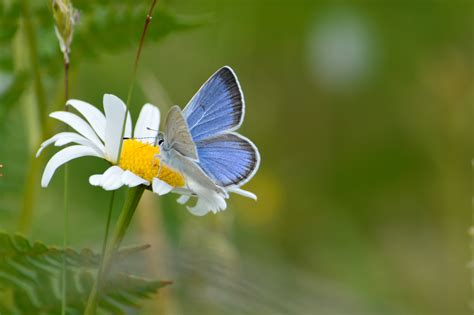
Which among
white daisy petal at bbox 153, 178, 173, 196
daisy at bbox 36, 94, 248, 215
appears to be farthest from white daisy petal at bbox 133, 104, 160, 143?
white daisy petal at bbox 153, 178, 173, 196

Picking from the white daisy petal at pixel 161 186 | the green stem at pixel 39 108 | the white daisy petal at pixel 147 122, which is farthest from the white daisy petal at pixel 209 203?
the green stem at pixel 39 108

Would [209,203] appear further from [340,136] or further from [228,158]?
[340,136]

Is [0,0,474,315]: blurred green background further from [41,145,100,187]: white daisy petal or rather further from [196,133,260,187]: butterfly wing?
[41,145,100,187]: white daisy petal

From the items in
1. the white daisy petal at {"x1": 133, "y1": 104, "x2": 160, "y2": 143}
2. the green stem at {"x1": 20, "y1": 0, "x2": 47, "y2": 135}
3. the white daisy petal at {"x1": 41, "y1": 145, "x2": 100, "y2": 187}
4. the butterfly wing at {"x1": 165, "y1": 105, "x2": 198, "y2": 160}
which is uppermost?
the green stem at {"x1": 20, "y1": 0, "x2": 47, "y2": 135}

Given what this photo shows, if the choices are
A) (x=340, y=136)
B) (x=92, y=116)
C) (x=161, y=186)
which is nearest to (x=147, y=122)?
(x=92, y=116)

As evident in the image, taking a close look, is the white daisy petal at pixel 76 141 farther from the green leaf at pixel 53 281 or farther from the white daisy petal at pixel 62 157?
the green leaf at pixel 53 281

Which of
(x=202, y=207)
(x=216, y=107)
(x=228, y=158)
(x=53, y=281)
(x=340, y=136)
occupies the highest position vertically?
(x=340, y=136)
